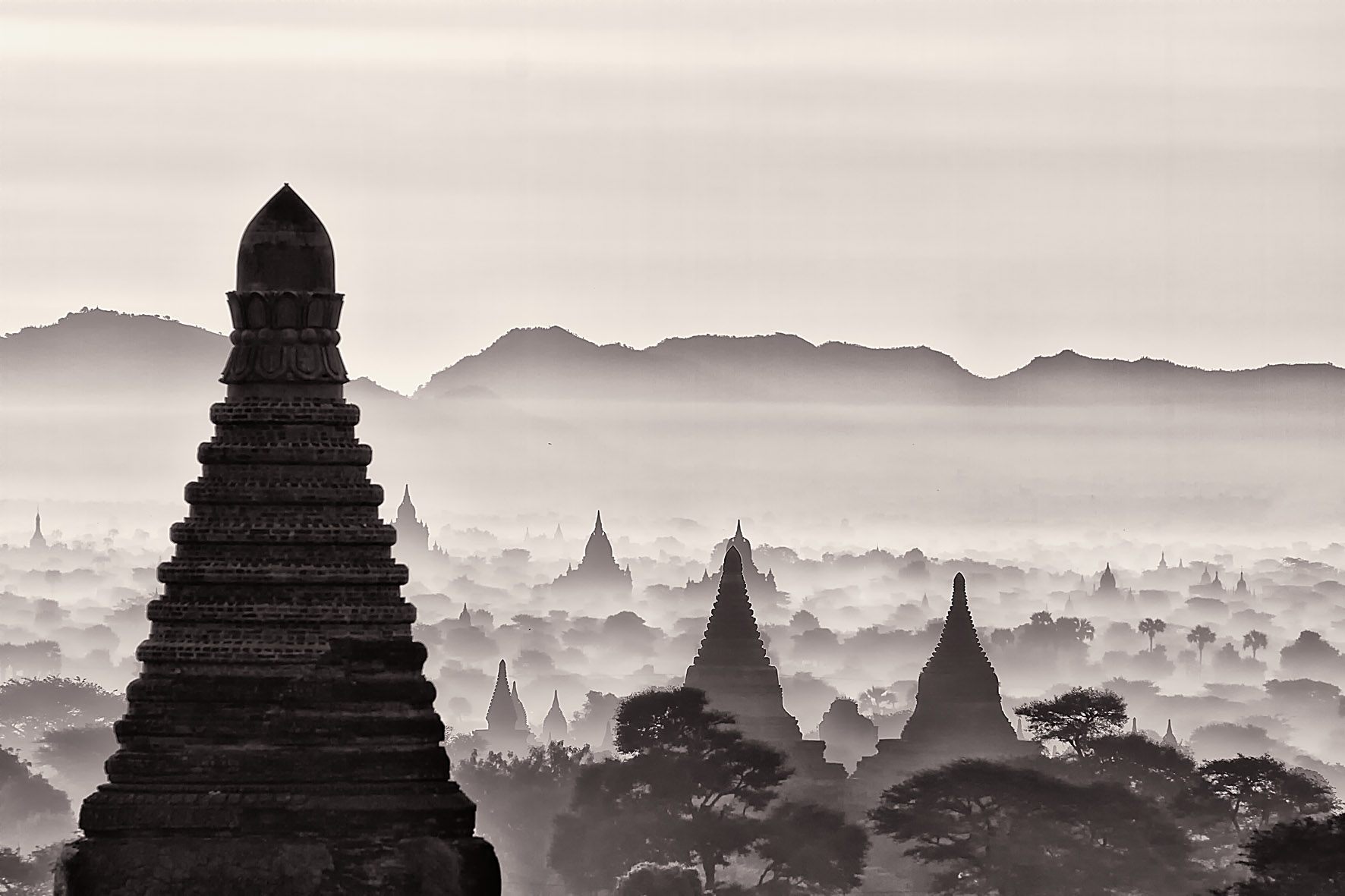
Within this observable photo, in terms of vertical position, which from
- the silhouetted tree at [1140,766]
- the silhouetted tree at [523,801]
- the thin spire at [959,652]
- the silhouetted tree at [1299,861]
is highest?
the thin spire at [959,652]

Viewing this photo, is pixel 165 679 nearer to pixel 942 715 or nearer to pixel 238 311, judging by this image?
pixel 238 311

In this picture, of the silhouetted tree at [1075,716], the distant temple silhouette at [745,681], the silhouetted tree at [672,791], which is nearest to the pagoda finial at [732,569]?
the distant temple silhouette at [745,681]

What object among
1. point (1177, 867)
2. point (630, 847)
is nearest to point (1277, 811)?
point (1177, 867)

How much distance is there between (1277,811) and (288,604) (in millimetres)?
58943

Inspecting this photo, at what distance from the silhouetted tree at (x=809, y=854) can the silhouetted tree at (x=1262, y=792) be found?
792 centimetres

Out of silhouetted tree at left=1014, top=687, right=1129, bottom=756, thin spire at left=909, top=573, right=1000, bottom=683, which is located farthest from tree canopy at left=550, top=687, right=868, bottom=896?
thin spire at left=909, top=573, right=1000, bottom=683

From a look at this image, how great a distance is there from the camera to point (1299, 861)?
268ft

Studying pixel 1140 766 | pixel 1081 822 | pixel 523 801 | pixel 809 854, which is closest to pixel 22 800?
pixel 523 801

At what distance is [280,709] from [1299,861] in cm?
3601

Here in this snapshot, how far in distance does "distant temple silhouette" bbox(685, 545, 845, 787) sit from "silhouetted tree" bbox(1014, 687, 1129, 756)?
8.30m

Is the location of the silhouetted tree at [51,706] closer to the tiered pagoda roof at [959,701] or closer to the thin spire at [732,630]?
the thin spire at [732,630]

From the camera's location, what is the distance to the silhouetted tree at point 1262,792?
105 meters

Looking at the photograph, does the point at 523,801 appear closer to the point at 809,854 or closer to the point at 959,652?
the point at 959,652

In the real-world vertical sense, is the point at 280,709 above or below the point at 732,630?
above
